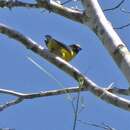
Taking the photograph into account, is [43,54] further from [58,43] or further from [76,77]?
[58,43]

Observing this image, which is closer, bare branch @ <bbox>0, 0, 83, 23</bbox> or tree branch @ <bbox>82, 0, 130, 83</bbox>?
tree branch @ <bbox>82, 0, 130, 83</bbox>

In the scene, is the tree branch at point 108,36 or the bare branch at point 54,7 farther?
the bare branch at point 54,7

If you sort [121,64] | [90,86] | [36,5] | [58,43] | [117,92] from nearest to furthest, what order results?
[121,64] < [90,86] < [117,92] < [36,5] < [58,43]

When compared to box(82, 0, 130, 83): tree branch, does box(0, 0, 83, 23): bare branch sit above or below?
above

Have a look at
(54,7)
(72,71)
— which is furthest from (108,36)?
(54,7)

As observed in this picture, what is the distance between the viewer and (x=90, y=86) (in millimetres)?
2350

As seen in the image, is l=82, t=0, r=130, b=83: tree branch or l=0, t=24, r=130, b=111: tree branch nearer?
l=82, t=0, r=130, b=83: tree branch

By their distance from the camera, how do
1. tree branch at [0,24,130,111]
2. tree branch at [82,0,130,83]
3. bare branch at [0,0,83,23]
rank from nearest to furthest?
tree branch at [82,0,130,83]
tree branch at [0,24,130,111]
bare branch at [0,0,83,23]

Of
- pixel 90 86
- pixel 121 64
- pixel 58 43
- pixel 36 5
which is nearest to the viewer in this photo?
pixel 121 64

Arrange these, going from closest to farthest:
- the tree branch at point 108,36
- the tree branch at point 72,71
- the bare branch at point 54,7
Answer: the tree branch at point 108,36
the tree branch at point 72,71
the bare branch at point 54,7

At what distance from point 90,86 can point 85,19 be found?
1.04 feet

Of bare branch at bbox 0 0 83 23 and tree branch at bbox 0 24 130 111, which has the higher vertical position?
bare branch at bbox 0 0 83 23

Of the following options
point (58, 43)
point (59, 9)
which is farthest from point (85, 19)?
point (58, 43)

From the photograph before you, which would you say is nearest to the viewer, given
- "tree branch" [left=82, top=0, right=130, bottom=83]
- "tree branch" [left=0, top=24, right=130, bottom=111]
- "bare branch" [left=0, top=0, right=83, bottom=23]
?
"tree branch" [left=82, top=0, right=130, bottom=83]
